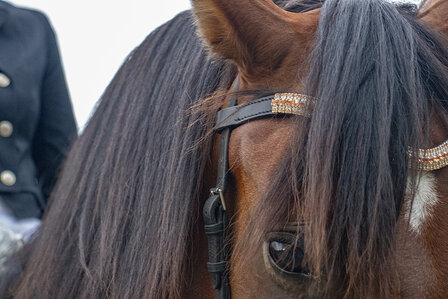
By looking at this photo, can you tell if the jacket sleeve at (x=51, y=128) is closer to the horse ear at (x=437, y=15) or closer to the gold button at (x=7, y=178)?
the gold button at (x=7, y=178)

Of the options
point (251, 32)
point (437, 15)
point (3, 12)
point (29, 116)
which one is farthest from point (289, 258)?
point (3, 12)

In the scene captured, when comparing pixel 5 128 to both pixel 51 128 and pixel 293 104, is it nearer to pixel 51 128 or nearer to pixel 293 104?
pixel 51 128

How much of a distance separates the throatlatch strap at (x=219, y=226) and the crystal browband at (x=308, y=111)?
0.13m

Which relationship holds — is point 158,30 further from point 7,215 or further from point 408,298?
point 408,298

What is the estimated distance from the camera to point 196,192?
1228 mm

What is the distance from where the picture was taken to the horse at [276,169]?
97 cm

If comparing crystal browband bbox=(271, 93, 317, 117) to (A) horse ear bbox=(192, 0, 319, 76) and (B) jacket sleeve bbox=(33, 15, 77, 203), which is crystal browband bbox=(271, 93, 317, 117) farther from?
(B) jacket sleeve bbox=(33, 15, 77, 203)

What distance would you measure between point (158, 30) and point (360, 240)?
3.06 ft

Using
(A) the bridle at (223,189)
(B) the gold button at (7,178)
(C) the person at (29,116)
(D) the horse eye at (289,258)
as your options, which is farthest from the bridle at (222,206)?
(B) the gold button at (7,178)

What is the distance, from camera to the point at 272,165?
108 centimetres

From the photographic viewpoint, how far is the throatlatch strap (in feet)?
3.79

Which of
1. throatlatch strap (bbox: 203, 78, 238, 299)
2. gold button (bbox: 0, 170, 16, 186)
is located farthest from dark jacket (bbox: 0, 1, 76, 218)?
throatlatch strap (bbox: 203, 78, 238, 299)

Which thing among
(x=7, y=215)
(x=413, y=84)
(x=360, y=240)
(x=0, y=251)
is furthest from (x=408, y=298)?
(x=7, y=215)

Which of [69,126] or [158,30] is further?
[69,126]
